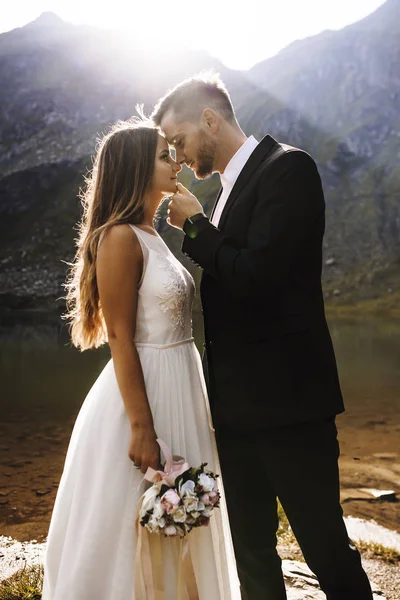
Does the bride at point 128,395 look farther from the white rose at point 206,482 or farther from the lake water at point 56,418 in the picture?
the lake water at point 56,418

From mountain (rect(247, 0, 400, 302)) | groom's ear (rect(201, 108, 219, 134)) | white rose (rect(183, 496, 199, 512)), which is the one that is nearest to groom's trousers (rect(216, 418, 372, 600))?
white rose (rect(183, 496, 199, 512))

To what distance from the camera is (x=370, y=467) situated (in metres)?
11.3

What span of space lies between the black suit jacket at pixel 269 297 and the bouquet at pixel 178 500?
431mm

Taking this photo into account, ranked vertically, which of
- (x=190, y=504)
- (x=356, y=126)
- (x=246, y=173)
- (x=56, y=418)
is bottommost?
(x=56, y=418)

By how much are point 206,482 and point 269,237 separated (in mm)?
1231

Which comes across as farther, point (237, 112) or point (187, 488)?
point (237, 112)

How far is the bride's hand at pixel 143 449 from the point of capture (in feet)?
9.56

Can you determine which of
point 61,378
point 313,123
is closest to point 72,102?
point 313,123

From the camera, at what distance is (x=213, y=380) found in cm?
322

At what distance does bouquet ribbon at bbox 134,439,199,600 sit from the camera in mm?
2812

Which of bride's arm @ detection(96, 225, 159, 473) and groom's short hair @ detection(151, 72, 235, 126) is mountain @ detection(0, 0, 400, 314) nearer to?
groom's short hair @ detection(151, 72, 235, 126)

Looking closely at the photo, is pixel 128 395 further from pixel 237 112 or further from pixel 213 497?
pixel 237 112

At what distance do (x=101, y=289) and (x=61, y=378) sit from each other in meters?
18.8

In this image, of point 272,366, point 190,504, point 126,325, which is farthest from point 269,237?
point 190,504
